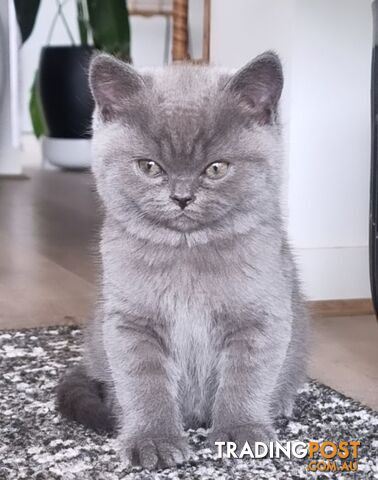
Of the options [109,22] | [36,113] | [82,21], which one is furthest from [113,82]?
[36,113]

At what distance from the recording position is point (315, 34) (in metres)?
1.73

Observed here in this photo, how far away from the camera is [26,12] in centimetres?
254

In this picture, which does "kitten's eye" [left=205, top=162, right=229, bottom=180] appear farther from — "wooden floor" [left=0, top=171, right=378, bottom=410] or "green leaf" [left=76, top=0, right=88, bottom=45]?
"green leaf" [left=76, top=0, right=88, bottom=45]

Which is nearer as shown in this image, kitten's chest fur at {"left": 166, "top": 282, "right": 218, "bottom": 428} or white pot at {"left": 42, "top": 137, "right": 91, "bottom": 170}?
kitten's chest fur at {"left": 166, "top": 282, "right": 218, "bottom": 428}

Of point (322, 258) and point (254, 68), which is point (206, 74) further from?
point (322, 258)

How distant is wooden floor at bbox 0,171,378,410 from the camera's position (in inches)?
59.0

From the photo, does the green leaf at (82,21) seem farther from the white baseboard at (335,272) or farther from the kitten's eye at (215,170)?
the kitten's eye at (215,170)

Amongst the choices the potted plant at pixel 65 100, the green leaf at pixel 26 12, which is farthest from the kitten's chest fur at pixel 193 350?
the potted plant at pixel 65 100

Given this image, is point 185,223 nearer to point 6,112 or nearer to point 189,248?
point 189,248

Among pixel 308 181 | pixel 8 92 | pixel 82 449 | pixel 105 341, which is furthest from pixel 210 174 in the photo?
pixel 8 92

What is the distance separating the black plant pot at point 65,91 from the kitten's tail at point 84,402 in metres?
2.85

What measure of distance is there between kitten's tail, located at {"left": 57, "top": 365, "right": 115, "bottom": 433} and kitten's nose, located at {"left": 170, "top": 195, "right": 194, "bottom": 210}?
333 millimetres

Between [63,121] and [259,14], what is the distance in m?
2.70

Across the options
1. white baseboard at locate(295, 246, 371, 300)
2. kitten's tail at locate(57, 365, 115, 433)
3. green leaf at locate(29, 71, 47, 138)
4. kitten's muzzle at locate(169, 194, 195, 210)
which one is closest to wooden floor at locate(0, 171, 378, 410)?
white baseboard at locate(295, 246, 371, 300)
